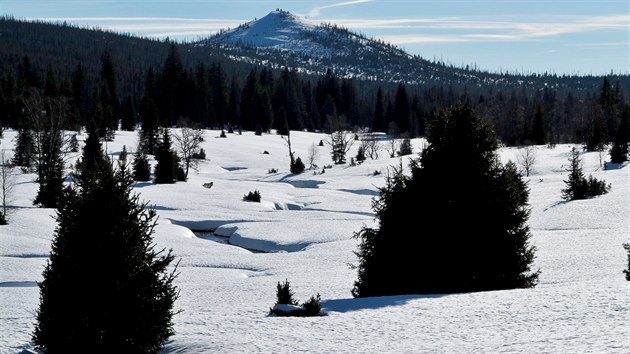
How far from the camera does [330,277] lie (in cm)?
2409

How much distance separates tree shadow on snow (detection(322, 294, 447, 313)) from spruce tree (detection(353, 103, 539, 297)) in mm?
2511

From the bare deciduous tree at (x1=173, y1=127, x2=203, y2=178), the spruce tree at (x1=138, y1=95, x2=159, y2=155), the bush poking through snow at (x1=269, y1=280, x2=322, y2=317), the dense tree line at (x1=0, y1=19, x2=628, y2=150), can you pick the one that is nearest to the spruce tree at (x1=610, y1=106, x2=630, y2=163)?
the dense tree line at (x1=0, y1=19, x2=628, y2=150)

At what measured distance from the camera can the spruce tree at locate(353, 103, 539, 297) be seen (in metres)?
18.5

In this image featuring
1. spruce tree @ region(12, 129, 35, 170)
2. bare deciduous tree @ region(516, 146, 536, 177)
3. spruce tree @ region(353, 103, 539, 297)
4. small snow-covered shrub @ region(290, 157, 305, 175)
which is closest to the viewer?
spruce tree @ region(353, 103, 539, 297)

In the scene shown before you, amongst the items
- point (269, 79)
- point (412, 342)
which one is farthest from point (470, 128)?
point (269, 79)

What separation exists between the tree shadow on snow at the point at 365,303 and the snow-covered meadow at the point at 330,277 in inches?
1.3

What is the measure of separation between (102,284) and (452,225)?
10.9 m

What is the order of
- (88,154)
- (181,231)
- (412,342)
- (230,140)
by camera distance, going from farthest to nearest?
(230,140) < (88,154) < (181,231) < (412,342)

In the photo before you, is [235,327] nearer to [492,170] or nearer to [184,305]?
[184,305]

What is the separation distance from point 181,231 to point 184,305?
18025mm

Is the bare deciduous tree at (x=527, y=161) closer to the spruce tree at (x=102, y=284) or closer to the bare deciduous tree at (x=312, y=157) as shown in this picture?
the bare deciduous tree at (x=312, y=157)

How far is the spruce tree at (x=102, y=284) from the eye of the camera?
1179 cm

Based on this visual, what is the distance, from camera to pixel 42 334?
39.9ft

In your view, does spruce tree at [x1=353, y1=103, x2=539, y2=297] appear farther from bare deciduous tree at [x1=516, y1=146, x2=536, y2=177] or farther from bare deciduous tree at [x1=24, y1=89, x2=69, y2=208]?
bare deciduous tree at [x1=516, y1=146, x2=536, y2=177]
